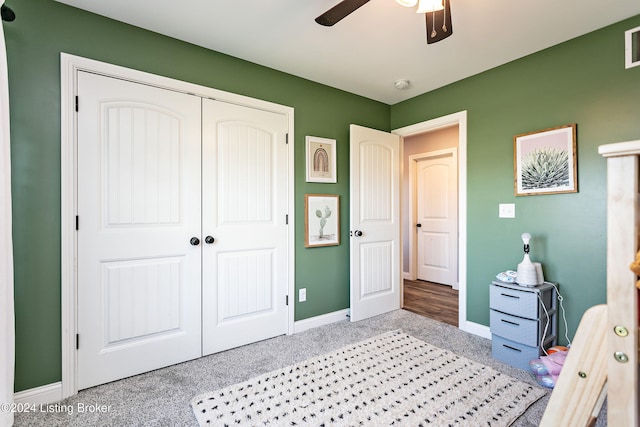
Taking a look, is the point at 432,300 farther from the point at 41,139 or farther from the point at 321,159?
the point at 41,139

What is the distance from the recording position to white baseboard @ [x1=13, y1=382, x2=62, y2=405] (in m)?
1.77

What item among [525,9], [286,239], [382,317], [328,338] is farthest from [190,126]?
[382,317]

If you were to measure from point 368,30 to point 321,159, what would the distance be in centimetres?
121

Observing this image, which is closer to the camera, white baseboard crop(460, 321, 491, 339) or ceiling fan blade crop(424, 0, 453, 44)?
ceiling fan blade crop(424, 0, 453, 44)

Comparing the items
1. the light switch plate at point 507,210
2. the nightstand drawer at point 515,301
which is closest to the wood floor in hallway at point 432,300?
the nightstand drawer at point 515,301

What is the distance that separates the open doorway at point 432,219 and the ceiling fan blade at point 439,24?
279 centimetres

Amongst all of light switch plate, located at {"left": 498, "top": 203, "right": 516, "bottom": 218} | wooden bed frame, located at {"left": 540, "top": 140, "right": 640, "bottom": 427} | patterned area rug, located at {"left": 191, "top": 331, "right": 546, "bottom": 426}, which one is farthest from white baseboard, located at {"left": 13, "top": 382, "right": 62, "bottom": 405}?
light switch plate, located at {"left": 498, "top": 203, "right": 516, "bottom": 218}

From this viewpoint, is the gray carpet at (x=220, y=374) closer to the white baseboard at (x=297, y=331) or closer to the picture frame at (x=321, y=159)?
the white baseboard at (x=297, y=331)

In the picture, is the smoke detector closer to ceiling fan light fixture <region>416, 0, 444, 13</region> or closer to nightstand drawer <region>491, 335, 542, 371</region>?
ceiling fan light fixture <region>416, 0, 444, 13</region>

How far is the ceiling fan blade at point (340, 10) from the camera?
1.45 metres

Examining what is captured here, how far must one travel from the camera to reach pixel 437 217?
497 cm

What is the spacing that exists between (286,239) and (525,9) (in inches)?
94.3

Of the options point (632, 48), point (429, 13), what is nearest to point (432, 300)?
point (632, 48)

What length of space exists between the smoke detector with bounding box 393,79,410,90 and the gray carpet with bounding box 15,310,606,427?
2409mm
